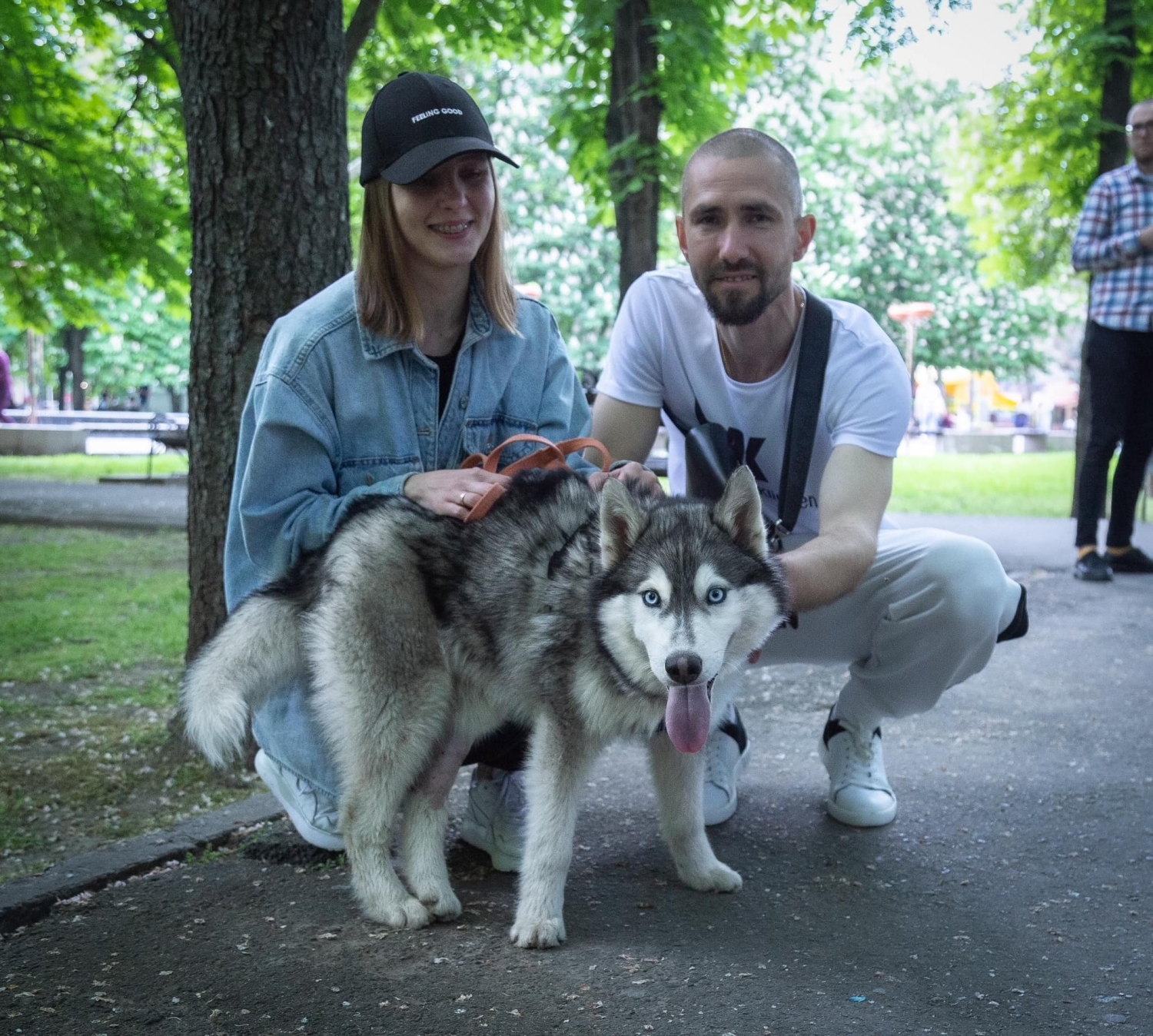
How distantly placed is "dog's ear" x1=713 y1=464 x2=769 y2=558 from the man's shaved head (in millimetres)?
1374

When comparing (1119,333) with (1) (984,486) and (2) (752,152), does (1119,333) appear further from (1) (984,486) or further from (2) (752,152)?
(1) (984,486)

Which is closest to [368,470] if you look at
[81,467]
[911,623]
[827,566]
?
[827,566]

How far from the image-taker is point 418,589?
3221 millimetres

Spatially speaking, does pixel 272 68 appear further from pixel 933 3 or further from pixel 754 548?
pixel 933 3

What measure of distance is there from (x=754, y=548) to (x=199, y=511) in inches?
92.2

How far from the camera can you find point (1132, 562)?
9.02m

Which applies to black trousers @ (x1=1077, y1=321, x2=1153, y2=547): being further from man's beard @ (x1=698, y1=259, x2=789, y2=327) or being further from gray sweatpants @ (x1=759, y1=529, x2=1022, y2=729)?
man's beard @ (x1=698, y1=259, x2=789, y2=327)

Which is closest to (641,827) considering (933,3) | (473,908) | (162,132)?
(473,908)

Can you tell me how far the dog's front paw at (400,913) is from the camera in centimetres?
309

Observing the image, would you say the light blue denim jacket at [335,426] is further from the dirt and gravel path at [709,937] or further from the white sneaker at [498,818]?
the dirt and gravel path at [709,937]

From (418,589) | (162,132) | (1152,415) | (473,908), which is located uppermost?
(162,132)

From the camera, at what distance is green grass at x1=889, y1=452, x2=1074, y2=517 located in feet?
47.9

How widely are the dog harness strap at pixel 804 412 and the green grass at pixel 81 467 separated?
1687cm

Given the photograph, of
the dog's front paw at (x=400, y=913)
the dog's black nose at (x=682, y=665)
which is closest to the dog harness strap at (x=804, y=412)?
the dog's black nose at (x=682, y=665)
